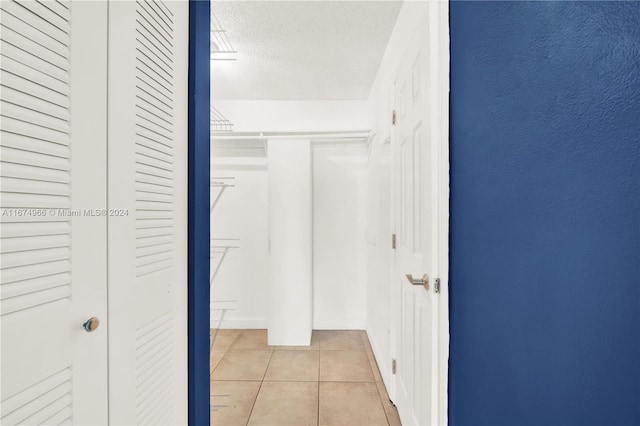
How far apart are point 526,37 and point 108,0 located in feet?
3.24

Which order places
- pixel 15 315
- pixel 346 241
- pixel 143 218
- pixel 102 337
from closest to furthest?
pixel 15 315 < pixel 102 337 < pixel 143 218 < pixel 346 241

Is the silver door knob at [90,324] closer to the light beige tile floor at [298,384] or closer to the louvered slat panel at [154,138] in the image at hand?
the louvered slat panel at [154,138]

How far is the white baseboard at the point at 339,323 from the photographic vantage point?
3674mm

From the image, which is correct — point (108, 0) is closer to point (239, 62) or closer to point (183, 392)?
point (183, 392)

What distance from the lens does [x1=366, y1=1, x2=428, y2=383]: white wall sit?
1993 mm

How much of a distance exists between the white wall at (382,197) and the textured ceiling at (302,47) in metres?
0.14

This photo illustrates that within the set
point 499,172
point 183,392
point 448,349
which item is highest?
point 499,172

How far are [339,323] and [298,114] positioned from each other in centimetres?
237

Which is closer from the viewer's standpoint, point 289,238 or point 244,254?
point 289,238

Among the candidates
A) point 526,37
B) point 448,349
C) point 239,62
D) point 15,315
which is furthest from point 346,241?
point 15,315

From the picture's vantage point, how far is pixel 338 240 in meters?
3.71

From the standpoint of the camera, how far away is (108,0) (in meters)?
0.74

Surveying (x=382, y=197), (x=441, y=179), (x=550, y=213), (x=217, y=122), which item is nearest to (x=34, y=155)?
(x=550, y=213)

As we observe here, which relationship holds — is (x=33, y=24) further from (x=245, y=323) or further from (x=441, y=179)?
(x=245, y=323)
